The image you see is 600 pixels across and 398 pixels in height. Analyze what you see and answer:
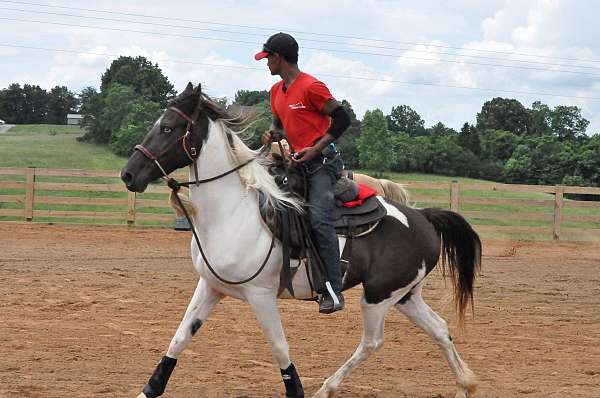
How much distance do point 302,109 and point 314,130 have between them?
0.59ft

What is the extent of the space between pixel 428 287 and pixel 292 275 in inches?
264

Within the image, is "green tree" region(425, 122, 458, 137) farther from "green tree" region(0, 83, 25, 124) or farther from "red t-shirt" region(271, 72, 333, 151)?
"red t-shirt" region(271, 72, 333, 151)

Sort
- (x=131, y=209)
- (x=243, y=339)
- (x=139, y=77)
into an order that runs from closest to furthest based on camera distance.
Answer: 1. (x=243, y=339)
2. (x=131, y=209)
3. (x=139, y=77)

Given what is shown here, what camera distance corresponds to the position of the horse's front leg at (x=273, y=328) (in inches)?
196

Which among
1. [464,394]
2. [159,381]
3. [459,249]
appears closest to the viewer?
[159,381]

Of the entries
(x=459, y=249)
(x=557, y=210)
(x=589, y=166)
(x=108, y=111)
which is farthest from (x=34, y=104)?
(x=459, y=249)

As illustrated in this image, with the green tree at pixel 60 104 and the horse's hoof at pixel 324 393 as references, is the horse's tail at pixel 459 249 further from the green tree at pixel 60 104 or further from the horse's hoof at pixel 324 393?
the green tree at pixel 60 104

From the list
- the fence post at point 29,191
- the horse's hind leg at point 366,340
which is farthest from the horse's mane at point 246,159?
the fence post at point 29,191

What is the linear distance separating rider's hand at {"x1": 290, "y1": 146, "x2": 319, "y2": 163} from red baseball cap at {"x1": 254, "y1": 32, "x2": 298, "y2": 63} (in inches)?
25.5

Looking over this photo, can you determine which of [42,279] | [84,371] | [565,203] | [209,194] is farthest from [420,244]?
[565,203]

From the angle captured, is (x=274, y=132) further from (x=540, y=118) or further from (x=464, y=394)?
(x=540, y=118)

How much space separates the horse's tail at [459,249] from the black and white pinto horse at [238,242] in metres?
0.53

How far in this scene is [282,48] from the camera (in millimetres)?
5062

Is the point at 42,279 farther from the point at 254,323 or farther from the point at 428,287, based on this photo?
the point at 428,287
